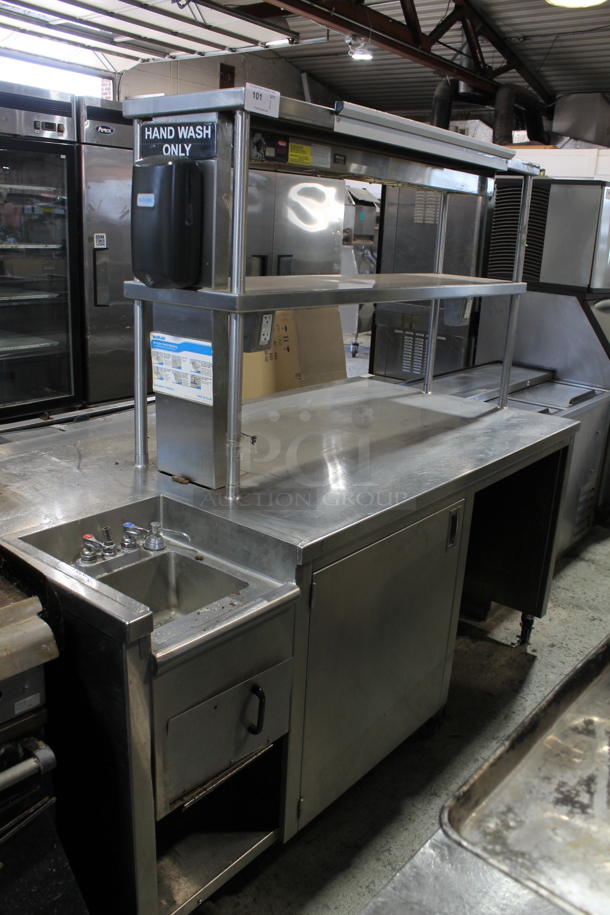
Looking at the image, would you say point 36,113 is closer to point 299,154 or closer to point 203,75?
point 299,154

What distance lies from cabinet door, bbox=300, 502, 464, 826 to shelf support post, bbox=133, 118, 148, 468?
65 cm

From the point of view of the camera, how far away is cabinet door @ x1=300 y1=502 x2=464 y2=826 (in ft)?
5.45

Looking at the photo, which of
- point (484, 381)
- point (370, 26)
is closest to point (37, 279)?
point (484, 381)

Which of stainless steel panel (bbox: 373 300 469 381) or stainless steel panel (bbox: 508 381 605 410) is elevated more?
stainless steel panel (bbox: 373 300 469 381)

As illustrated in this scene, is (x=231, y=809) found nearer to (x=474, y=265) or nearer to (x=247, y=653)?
(x=247, y=653)

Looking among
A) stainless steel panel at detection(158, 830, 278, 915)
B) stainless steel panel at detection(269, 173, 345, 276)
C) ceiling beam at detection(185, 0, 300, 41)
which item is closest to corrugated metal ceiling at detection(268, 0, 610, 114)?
ceiling beam at detection(185, 0, 300, 41)

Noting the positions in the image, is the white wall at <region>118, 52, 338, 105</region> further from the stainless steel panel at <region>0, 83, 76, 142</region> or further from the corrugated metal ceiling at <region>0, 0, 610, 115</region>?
the stainless steel panel at <region>0, 83, 76, 142</region>

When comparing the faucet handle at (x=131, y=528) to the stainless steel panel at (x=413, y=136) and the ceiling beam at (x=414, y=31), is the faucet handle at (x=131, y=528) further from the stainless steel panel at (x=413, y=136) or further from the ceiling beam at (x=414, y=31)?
the ceiling beam at (x=414, y=31)

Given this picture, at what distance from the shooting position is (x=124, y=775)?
126 centimetres

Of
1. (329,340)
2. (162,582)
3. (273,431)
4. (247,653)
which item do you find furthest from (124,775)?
(329,340)

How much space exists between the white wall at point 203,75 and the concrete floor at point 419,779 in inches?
281

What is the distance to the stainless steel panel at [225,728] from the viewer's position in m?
1.35

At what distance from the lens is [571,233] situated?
3.54 m

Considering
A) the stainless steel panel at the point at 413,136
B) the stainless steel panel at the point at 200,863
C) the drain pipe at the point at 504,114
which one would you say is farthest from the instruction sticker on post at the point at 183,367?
the drain pipe at the point at 504,114
